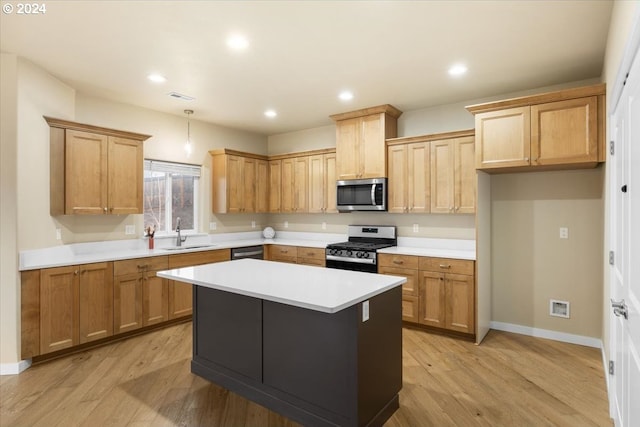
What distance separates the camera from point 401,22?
2.52 metres

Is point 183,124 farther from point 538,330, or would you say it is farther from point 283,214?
point 538,330

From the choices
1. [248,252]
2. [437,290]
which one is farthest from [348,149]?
[437,290]

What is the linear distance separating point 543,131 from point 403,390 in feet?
8.80

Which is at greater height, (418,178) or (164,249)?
(418,178)

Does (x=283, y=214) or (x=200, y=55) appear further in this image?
(x=283, y=214)

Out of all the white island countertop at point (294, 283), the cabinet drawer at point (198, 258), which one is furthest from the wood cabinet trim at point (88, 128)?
the white island countertop at point (294, 283)

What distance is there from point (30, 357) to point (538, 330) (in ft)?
16.7

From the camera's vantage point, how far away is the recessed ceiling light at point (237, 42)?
2727 millimetres

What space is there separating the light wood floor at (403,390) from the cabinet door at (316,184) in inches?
99.1

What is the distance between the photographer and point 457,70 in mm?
3369

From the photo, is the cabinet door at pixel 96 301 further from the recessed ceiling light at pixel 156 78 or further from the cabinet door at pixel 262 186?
the cabinet door at pixel 262 186

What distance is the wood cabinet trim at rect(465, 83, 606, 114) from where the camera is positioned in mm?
3052

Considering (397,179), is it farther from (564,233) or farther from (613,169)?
(613,169)

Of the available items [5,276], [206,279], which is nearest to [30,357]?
[5,276]
